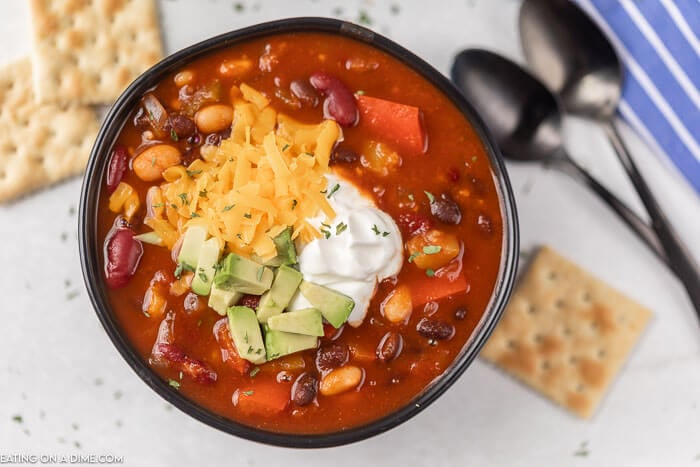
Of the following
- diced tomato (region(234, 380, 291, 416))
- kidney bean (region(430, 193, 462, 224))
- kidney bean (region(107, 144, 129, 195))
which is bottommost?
diced tomato (region(234, 380, 291, 416))

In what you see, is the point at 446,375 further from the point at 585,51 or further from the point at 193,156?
the point at 585,51

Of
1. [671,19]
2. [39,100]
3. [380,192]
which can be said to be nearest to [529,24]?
[671,19]

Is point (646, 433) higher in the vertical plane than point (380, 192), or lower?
lower

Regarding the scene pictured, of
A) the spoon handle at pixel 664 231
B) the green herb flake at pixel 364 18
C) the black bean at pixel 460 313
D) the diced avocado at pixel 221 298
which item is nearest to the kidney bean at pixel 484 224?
the black bean at pixel 460 313

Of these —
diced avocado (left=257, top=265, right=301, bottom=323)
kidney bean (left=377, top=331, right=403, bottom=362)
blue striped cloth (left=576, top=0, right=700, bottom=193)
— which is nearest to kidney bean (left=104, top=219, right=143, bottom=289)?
diced avocado (left=257, top=265, right=301, bottom=323)

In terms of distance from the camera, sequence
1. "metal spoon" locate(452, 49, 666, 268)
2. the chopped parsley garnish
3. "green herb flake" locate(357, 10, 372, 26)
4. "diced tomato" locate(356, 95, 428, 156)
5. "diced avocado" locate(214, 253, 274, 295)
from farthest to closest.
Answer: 1. "green herb flake" locate(357, 10, 372, 26)
2. "metal spoon" locate(452, 49, 666, 268)
3. "diced tomato" locate(356, 95, 428, 156)
4. the chopped parsley garnish
5. "diced avocado" locate(214, 253, 274, 295)

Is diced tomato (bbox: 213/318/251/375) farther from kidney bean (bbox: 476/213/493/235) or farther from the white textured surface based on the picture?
kidney bean (bbox: 476/213/493/235)

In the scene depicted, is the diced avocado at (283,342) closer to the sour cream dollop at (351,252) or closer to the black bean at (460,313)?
the sour cream dollop at (351,252)
